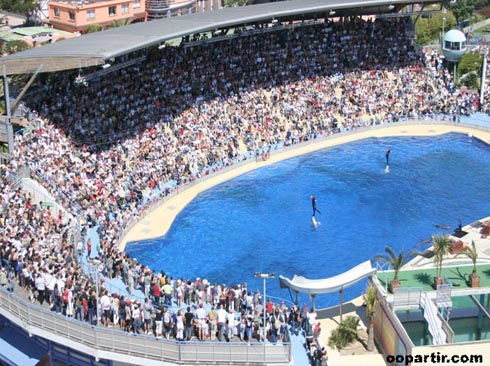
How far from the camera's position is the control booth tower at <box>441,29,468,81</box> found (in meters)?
58.2

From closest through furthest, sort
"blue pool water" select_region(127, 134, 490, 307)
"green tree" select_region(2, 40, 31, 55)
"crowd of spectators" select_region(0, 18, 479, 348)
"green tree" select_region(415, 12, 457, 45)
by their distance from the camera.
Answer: "crowd of spectators" select_region(0, 18, 479, 348)
"blue pool water" select_region(127, 134, 490, 307)
"green tree" select_region(2, 40, 31, 55)
"green tree" select_region(415, 12, 457, 45)

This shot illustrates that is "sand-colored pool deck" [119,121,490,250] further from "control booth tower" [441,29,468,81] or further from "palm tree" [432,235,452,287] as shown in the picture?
"palm tree" [432,235,452,287]

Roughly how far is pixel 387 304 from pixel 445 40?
35312 mm

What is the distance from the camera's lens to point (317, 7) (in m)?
52.9

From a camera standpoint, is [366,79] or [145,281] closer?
[145,281]

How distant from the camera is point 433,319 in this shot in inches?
1047

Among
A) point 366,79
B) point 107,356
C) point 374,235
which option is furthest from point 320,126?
point 107,356

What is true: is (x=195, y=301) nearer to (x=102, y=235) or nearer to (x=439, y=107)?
(x=102, y=235)

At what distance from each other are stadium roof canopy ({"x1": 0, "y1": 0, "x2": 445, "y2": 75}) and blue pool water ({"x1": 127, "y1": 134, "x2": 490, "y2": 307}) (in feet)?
26.8

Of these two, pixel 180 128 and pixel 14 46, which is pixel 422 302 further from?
pixel 14 46

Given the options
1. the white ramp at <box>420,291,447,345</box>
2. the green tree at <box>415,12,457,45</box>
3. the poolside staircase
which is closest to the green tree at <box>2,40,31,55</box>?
the green tree at <box>415,12,457,45</box>

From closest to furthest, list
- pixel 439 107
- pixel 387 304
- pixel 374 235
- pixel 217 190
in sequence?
1. pixel 387 304
2. pixel 374 235
3. pixel 217 190
4. pixel 439 107

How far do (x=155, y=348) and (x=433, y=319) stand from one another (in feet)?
28.1

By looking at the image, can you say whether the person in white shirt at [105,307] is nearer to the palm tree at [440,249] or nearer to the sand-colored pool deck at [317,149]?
the sand-colored pool deck at [317,149]
